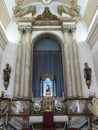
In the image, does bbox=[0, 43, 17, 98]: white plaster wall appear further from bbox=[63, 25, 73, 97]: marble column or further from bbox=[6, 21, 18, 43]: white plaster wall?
bbox=[63, 25, 73, 97]: marble column

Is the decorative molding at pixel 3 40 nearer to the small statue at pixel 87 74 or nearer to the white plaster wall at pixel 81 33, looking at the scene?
the white plaster wall at pixel 81 33

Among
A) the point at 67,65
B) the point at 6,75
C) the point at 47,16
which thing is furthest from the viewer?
the point at 47,16

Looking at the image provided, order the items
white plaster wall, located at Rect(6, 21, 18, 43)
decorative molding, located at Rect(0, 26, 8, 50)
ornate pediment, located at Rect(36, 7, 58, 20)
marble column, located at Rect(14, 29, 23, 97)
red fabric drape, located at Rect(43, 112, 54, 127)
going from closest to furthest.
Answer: red fabric drape, located at Rect(43, 112, 54, 127) → marble column, located at Rect(14, 29, 23, 97) → decorative molding, located at Rect(0, 26, 8, 50) → white plaster wall, located at Rect(6, 21, 18, 43) → ornate pediment, located at Rect(36, 7, 58, 20)

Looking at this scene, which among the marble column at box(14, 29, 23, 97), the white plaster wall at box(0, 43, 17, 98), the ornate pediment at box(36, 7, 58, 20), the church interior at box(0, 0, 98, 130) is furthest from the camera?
the ornate pediment at box(36, 7, 58, 20)

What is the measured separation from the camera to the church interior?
30.0ft

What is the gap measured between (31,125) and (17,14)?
771cm

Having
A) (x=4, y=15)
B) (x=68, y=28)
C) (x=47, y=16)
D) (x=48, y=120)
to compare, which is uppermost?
(x=47, y=16)

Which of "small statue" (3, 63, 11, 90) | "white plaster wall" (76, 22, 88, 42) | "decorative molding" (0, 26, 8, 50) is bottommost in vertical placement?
"small statue" (3, 63, 11, 90)

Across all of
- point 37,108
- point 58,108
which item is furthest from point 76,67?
point 37,108

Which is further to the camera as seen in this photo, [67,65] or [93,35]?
[67,65]

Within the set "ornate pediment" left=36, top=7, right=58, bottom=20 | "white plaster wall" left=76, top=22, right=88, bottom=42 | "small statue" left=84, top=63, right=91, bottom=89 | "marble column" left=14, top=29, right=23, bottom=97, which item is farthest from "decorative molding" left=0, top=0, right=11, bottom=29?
"small statue" left=84, top=63, right=91, bottom=89

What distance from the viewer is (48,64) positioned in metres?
12.0

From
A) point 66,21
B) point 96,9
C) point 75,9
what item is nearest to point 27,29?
point 66,21

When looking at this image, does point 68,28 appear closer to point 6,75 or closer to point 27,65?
point 27,65
